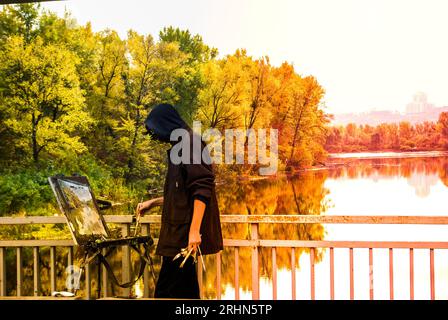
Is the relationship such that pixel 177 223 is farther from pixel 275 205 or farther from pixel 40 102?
pixel 40 102

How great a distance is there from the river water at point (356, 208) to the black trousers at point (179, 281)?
6.85ft

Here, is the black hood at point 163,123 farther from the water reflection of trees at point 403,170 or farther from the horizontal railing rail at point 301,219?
the water reflection of trees at point 403,170

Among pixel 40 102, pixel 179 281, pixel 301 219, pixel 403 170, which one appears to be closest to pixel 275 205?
pixel 403 170

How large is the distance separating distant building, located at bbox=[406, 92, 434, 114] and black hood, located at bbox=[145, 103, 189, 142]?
2784 mm

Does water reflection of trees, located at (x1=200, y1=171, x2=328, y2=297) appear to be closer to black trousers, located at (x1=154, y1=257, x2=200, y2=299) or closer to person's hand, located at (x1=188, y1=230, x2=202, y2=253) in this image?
black trousers, located at (x1=154, y1=257, x2=200, y2=299)

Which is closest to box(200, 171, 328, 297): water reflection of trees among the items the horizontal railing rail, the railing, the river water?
the river water

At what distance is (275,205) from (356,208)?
74 cm

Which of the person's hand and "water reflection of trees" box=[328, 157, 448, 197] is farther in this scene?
"water reflection of trees" box=[328, 157, 448, 197]

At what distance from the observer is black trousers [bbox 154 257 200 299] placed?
263cm

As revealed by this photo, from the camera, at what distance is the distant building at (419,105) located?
4.73 meters

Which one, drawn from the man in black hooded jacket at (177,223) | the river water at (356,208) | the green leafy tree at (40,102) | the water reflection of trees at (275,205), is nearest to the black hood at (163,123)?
the man in black hooded jacket at (177,223)

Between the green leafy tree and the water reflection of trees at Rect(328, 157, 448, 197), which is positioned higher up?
the green leafy tree
